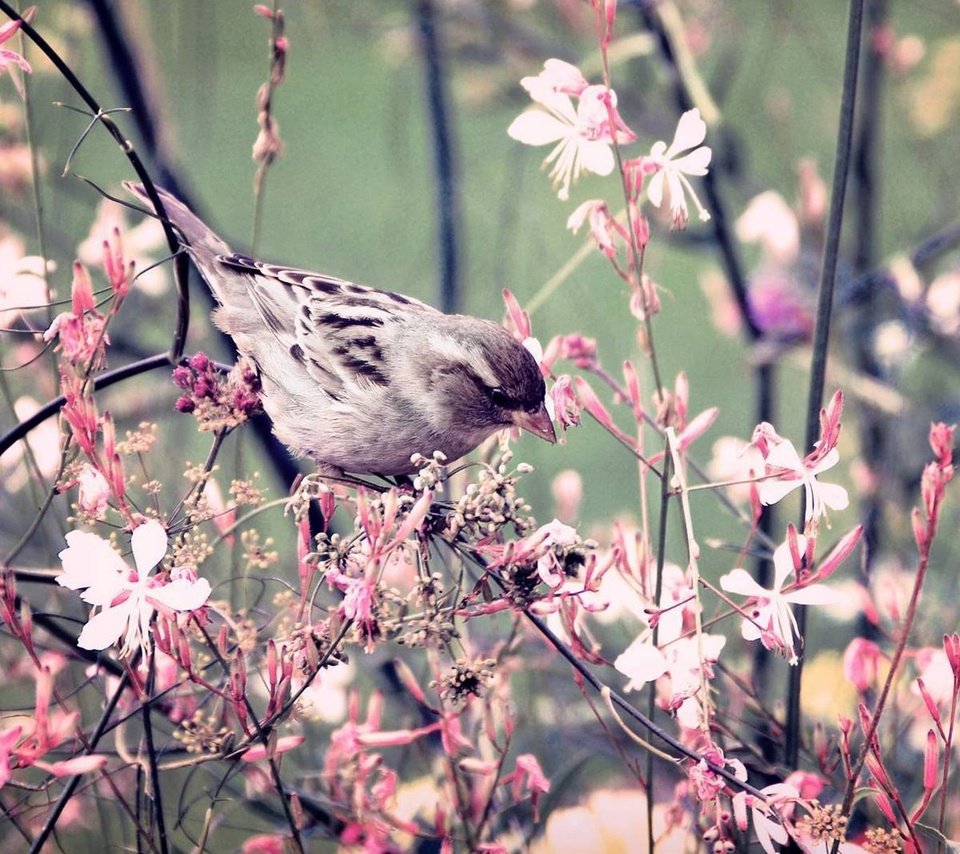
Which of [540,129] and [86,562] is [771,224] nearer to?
[540,129]

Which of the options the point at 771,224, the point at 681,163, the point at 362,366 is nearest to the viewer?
the point at 681,163

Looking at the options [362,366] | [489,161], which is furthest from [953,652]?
[489,161]

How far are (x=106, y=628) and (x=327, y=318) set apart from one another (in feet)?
3.46

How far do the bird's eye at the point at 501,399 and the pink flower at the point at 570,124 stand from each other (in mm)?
467

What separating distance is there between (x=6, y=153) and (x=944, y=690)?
1.97m

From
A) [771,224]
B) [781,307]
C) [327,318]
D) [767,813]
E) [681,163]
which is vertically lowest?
[767,813]

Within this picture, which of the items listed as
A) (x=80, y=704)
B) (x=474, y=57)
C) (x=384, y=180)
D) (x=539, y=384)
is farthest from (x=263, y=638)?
(x=384, y=180)

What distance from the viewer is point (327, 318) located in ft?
6.75

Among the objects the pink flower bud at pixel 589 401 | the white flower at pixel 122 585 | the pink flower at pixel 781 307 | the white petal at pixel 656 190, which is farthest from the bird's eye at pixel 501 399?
the pink flower at pixel 781 307

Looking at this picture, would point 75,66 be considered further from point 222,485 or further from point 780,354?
point 780,354

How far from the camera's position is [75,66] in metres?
2.40

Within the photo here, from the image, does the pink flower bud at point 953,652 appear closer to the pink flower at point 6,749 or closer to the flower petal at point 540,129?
the flower petal at point 540,129

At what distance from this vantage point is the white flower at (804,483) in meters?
1.14

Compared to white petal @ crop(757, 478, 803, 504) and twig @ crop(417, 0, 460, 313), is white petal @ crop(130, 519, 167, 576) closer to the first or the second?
white petal @ crop(757, 478, 803, 504)
